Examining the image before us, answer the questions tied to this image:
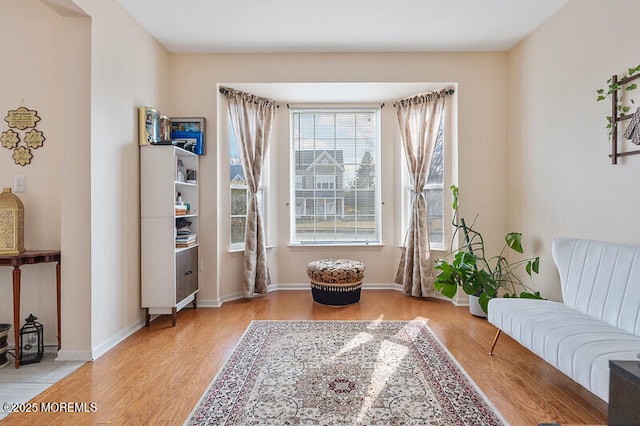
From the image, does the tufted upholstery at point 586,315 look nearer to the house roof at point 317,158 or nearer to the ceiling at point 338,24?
the ceiling at point 338,24

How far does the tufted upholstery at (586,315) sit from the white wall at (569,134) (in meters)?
0.27

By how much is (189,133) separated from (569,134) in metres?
3.69

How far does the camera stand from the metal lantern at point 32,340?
2475 mm

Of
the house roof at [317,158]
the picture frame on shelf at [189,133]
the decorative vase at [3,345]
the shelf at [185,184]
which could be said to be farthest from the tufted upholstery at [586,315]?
Answer: the decorative vase at [3,345]

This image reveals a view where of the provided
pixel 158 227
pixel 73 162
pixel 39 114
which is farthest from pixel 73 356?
pixel 39 114

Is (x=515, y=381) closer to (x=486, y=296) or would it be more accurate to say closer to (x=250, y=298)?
(x=486, y=296)

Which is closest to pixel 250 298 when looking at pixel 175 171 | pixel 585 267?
pixel 175 171

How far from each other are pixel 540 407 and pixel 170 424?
203 centimetres

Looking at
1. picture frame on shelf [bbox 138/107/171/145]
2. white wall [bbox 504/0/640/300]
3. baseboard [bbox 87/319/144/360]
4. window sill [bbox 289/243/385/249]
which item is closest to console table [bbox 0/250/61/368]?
baseboard [bbox 87/319/144/360]

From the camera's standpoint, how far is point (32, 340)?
8.27 feet

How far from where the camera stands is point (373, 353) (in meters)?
2.57

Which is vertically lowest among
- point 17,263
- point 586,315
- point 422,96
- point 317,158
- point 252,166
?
point 586,315

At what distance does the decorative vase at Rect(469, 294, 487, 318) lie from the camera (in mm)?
3434

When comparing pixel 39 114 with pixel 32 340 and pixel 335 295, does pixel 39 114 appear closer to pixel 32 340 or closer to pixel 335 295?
pixel 32 340
